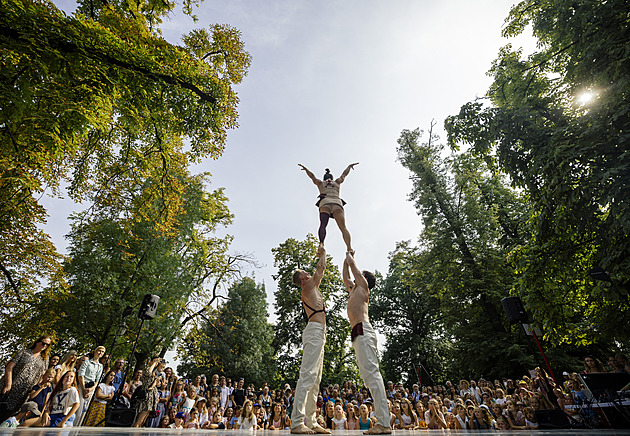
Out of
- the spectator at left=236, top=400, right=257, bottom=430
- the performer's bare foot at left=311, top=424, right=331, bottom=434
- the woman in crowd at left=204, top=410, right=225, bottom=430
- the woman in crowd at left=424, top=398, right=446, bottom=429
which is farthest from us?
the woman in crowd at left=204, top=410, right=225, bottom=430

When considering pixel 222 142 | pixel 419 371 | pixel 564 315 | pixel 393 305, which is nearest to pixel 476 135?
pixel 564 315

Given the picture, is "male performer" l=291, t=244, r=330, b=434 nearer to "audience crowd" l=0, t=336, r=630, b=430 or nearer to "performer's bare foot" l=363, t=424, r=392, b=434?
"performer's bare foot" l=363, t=424, r=392, b=434

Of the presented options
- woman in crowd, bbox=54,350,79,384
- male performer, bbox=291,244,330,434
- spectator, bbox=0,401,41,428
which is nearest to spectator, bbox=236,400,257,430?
woman in crowd, bbox=54,350,79,384

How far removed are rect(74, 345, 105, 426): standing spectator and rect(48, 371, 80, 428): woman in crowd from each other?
0.88ft

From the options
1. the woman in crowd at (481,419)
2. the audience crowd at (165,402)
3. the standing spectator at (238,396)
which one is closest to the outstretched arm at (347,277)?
the audience crowd at (165,402)

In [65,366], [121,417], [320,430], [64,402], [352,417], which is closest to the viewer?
[320,430]

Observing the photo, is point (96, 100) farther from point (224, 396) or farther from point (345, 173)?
point (224, 396)

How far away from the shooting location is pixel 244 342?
26.4 metres

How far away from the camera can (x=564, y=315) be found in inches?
317

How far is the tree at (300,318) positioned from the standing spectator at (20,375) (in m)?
15.8

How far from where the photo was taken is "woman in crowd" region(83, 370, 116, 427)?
6.99m

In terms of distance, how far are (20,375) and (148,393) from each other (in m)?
2.91

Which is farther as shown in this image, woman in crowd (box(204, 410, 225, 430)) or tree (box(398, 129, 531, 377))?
tree (box(398, 129, 531, 377))

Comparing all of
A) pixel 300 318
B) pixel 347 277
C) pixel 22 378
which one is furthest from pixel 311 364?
pixel 300 318
